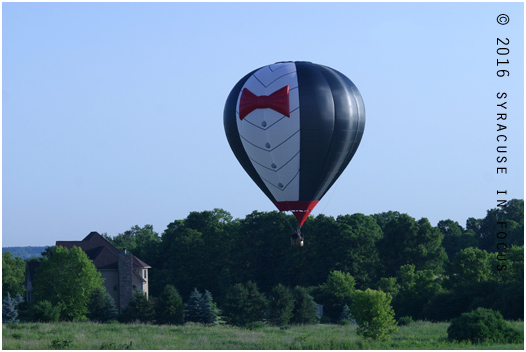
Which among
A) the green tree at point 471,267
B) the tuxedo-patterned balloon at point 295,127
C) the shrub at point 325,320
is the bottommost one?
the shrub at point 325,320

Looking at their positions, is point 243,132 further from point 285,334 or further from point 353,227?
point 353,227

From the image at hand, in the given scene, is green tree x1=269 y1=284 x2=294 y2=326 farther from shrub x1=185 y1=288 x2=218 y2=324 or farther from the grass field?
shrub x1=185 y1=288 x2=218 y2=324

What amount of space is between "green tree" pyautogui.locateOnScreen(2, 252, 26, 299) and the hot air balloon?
49666 mm

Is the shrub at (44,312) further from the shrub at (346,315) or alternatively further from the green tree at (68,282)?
the shrub at (346,315)

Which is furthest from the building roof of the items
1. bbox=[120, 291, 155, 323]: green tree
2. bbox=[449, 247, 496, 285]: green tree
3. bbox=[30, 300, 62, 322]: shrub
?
bbox=[449, 247, 496, 285]: green tree

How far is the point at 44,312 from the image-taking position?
60.1m

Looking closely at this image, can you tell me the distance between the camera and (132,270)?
76.1 m

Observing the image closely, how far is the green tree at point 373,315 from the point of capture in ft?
143

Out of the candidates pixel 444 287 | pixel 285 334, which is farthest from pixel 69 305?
pixel 444 287

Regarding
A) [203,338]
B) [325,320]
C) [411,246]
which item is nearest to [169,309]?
[203,338]

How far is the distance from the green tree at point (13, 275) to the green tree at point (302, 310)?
34.7 m

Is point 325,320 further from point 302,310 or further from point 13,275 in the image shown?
point 13,275

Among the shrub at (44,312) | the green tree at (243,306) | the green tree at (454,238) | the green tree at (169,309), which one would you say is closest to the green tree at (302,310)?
the green tree at (243,306)

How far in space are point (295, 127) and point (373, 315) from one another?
38.3 feet
